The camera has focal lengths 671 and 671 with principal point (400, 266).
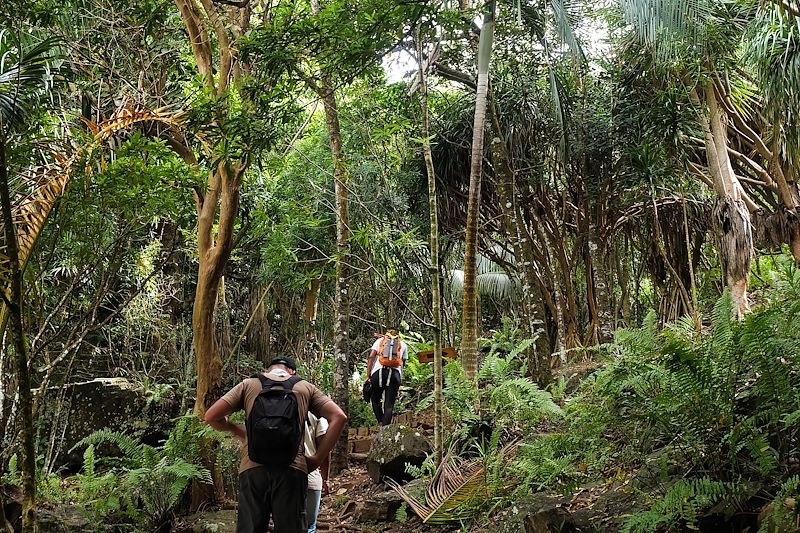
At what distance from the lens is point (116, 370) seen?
11492mm

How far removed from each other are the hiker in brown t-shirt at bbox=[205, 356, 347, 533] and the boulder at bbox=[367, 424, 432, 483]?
11.0ft

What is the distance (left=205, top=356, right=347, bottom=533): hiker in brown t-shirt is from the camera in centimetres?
379

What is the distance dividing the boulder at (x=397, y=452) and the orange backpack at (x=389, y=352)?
1.16 metres

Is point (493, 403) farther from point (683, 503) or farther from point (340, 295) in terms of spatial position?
point (683, 503)

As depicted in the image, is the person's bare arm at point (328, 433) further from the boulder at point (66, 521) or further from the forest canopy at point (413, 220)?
the boulder at point (66, 521)

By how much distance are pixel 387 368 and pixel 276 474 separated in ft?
16.2

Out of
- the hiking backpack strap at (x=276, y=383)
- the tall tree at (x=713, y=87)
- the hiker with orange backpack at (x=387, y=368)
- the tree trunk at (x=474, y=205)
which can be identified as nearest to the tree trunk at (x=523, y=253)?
the tree trunk at (x=474, y=205)

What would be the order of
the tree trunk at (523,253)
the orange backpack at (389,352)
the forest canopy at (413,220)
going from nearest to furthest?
the forest canopy at (413,220) < the tree trunk at (523,253) < the orange backpack at (389,352)

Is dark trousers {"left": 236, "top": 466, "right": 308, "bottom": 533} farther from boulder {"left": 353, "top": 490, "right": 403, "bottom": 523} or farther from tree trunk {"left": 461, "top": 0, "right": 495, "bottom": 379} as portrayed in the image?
tree trunk {"left": 461, "top": 0, "right": 495, "bottom": 379}

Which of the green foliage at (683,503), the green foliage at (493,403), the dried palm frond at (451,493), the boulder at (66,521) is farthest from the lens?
the green foliage at (493,403)

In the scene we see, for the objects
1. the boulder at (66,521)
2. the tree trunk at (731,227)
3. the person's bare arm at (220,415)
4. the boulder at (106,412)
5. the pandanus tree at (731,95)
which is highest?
the pandanus tree at (731,95)

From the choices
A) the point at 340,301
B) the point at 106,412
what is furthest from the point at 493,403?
the point at 106,412

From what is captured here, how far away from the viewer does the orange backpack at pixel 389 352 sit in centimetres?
858

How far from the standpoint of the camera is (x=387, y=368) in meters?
8.71
